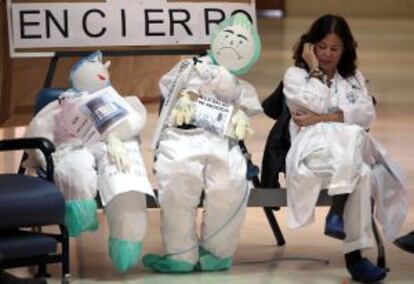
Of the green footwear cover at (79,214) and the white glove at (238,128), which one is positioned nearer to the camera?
the green footwear cover at (79,214)

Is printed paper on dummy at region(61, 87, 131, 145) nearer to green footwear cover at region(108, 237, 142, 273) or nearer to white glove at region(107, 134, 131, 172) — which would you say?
white glove at region(107, 134, 131, 172)

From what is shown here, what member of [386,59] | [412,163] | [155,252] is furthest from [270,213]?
[386,59]

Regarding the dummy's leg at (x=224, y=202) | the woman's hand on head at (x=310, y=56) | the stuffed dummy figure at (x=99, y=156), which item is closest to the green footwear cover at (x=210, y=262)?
the dummy's leg at (x=224, y=202)

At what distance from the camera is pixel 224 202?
4.95 meters

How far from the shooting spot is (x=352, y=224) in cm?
491

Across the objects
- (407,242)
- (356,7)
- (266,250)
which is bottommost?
(266,250)

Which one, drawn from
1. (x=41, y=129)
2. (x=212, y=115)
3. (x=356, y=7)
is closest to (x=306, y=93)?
(x=212, y=115)

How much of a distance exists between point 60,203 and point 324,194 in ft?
4.08

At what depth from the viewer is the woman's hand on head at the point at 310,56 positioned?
5164mm

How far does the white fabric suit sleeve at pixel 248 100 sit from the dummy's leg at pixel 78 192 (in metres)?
0.78

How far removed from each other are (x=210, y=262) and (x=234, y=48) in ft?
3.16

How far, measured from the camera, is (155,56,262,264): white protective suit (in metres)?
4.92

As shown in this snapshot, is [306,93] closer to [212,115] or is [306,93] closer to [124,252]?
[212,115]

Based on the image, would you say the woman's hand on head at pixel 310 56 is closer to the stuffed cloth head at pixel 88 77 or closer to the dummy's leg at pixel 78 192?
the stuffed cloth head at pixel 88 77
